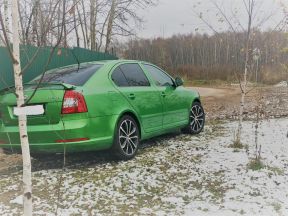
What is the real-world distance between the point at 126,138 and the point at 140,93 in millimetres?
831

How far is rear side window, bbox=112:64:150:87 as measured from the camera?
6102mm

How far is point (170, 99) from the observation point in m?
7.13

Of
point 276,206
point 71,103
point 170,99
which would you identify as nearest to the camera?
point 276,206

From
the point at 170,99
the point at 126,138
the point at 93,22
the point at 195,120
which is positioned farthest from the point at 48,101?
the point at 93,22

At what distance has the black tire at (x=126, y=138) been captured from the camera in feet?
18.7

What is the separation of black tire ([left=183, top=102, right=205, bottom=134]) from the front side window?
81cm

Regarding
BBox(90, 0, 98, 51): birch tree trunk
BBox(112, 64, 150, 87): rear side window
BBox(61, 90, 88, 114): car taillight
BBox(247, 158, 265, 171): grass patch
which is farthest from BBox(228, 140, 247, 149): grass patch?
BBox(90, 0, 98, 51): birch tree trunk

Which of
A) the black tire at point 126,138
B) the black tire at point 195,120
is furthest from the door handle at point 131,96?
the black tire at point 195,120

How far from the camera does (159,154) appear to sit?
6285 millimetres

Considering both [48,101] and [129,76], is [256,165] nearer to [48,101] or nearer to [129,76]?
[129,76]

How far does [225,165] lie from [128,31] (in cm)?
1610

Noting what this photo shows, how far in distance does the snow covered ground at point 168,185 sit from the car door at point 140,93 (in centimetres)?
50

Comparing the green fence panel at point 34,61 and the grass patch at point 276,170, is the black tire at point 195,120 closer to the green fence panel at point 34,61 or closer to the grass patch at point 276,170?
the green fence panel at point 34,61

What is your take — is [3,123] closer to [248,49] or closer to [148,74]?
[148,74]
